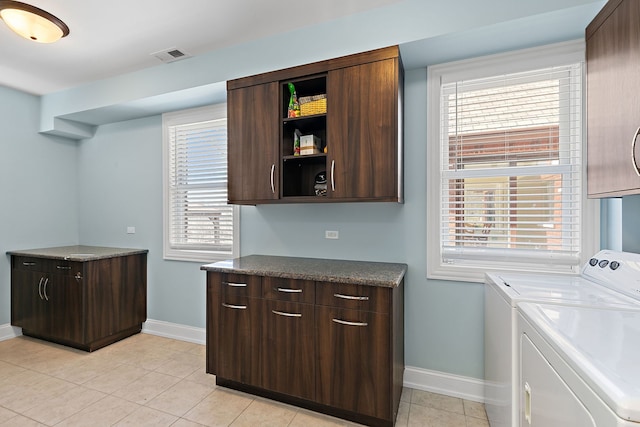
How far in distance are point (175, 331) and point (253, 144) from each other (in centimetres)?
230

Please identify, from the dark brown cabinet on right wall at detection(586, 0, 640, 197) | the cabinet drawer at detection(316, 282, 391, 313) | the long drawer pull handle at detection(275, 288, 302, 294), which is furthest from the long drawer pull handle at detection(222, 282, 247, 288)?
the dark brown cabinet on right wall at detection(586, 0, 640, 197)

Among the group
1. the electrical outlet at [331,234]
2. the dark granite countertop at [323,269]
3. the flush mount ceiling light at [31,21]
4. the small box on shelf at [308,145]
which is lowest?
the dark granite countertop at [323,269]

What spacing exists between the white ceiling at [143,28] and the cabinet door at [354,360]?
2071 millimetres

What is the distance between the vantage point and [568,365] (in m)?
0.86

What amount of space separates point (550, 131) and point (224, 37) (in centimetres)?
252

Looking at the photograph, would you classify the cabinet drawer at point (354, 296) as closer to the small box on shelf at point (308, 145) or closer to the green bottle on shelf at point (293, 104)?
the small box on shelf at point (308, 145)

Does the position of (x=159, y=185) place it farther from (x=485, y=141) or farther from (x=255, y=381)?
(x=485, y=141)

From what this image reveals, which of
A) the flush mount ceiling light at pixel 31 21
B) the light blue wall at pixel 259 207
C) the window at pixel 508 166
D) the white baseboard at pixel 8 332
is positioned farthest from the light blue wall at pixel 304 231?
the flush mount ceiling light at pixel 31 21

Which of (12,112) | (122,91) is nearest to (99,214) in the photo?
(12,112)

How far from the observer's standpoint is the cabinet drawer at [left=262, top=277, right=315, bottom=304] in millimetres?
1991

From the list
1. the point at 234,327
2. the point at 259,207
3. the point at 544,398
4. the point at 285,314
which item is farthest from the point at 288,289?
the point at 544,398

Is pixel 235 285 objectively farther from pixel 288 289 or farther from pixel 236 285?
pixel 288 289

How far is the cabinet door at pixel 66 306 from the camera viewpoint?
2871 mm

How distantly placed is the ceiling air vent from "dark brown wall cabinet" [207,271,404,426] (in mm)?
1938
